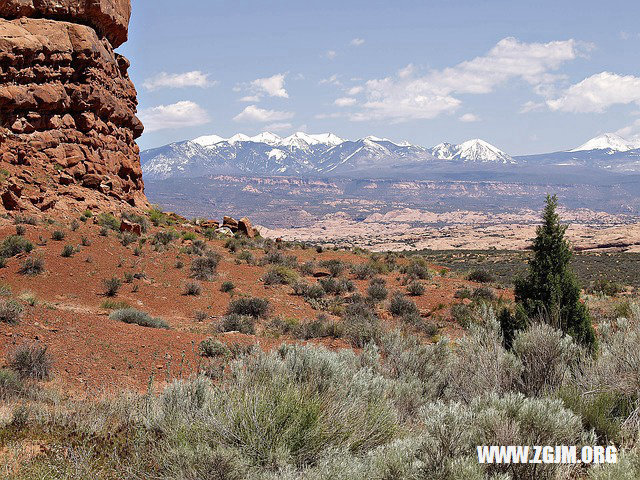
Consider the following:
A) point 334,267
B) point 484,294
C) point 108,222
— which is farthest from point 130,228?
point 484,294

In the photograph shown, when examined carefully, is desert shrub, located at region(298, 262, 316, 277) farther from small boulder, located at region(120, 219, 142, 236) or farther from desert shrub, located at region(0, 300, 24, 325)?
desert shrub, located at region(0, 300, 24, 325)

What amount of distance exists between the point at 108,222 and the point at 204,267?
760 cm

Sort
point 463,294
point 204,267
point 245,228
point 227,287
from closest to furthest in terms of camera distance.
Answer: point 227,287
point 463,294
point 204,267
point 245,228

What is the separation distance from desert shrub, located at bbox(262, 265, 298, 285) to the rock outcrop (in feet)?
41.0

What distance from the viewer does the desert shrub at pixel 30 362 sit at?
710cm

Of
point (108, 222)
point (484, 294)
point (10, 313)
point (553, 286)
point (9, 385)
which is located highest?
point (108, 222)

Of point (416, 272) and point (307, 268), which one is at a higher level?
point (307, 268)

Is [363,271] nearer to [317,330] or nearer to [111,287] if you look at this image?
[317,330]

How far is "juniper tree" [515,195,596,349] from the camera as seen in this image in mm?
7777

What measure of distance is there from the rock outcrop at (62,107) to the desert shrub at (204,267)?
9.29 metres

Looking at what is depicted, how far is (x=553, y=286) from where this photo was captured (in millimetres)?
8500

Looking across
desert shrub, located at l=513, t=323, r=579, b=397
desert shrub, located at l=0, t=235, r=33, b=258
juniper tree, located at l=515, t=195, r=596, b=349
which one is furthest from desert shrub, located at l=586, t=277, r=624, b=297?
desert shrub, located at l=0, t=235, r=33, b=258

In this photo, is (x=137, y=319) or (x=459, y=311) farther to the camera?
(x=459, y=311)

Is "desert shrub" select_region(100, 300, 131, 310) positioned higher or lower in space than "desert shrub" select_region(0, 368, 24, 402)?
lower
